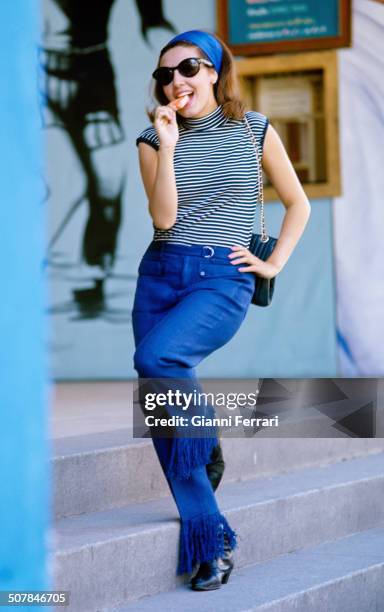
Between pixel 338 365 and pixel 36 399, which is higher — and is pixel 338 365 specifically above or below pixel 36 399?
below

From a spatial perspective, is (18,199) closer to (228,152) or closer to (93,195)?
(228,152)

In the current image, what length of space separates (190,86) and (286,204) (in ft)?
1.77

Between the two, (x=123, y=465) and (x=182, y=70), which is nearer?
(x=182, y=70)

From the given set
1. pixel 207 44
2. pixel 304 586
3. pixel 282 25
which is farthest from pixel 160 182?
pixel 282 25

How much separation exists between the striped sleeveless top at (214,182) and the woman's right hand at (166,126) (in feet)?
0.38

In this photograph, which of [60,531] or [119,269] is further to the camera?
[119,269]

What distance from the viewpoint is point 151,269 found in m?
4.32

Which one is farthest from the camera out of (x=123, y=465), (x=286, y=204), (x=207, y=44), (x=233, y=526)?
(x=123, y=465)

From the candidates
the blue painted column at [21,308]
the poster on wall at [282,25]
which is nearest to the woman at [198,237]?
the blue painted column at [21,308]

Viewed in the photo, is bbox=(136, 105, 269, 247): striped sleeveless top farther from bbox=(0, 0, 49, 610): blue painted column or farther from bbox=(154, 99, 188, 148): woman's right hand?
bbox=(0, 0, 49, 610): blue painted column

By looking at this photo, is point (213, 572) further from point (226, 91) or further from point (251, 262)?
point (226, 91)

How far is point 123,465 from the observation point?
484 cm

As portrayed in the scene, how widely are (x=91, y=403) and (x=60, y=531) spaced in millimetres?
2807

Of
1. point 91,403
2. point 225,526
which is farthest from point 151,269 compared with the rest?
point 91,403
